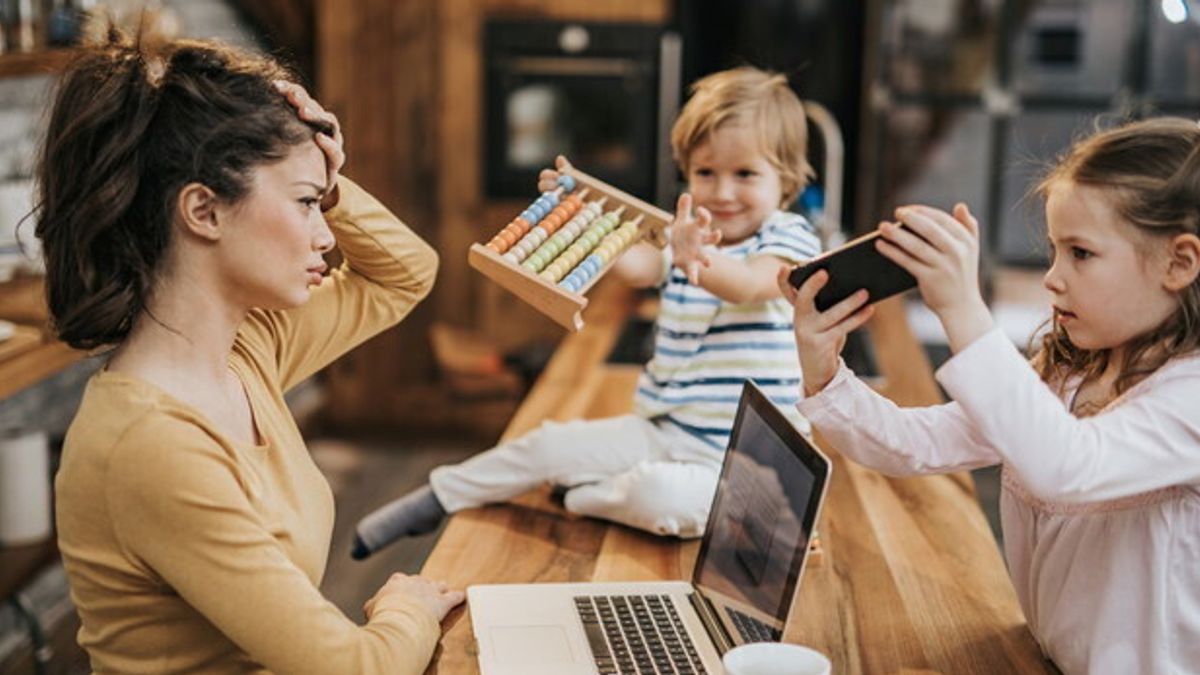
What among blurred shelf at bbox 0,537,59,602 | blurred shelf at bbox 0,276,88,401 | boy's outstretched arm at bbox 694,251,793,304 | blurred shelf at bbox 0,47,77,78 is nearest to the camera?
boy's outstretched arm at bbox 694,251,793,304

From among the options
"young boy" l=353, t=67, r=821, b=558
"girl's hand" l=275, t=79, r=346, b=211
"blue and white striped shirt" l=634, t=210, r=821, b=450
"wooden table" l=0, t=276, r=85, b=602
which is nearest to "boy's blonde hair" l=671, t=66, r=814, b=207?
"young boy" l=353, t=67, r=821, b=558

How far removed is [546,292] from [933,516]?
849 millimetres

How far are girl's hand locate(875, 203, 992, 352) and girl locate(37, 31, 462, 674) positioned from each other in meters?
0.63

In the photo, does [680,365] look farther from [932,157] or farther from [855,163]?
[932,157]

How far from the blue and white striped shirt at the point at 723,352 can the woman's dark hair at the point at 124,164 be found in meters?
0.97

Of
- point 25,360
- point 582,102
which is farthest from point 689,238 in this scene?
point 582,102

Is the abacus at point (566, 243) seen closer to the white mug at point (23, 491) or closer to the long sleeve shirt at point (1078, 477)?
the long sleeve shirt at point (1078, 477)

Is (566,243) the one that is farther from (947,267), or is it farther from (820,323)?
(947,267)

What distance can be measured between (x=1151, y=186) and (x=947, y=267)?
25cm

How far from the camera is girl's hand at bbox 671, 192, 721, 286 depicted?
2.01 metres

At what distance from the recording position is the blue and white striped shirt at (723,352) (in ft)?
7.58

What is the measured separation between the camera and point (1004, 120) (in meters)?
6.32

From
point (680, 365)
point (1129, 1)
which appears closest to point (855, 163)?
point (1129, 1)

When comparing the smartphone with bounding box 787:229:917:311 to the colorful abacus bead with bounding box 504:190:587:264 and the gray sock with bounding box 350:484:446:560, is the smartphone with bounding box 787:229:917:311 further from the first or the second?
the gray sock with bounding box 350:484:446:560
